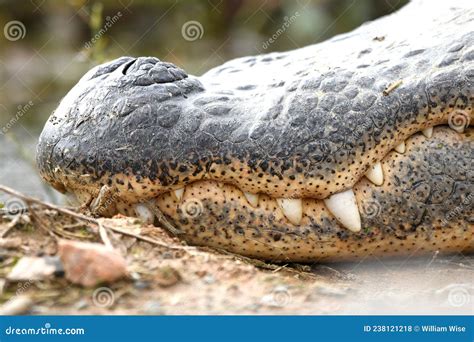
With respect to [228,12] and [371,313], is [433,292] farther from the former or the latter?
[228,12]

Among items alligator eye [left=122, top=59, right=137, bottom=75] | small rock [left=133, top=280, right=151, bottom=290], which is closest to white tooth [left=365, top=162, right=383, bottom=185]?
small rock [left=133, top=280, right=151, bottom=290]

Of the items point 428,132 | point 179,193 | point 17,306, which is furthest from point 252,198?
point 17,306

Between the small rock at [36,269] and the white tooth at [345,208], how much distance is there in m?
0.96

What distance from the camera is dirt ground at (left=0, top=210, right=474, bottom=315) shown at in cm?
238

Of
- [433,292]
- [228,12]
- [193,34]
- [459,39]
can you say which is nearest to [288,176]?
[433,292]

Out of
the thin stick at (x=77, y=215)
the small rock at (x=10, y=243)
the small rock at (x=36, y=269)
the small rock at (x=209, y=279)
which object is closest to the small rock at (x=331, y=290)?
the small rock at (x=209, y=279)

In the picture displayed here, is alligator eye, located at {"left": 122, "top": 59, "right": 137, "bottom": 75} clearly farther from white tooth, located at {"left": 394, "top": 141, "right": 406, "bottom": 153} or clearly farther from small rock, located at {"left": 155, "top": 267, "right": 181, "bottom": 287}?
white tooth, located at {"left": 394, "top": 141, "right": 406, "bottom": 153}

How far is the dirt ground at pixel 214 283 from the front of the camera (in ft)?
7.82

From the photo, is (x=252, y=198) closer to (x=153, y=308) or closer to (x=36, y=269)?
(x=153, y=308)

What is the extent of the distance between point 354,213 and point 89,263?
97 cm

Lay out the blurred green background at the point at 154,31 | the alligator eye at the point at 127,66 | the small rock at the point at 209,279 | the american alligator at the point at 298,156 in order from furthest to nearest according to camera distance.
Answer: the blurred green background at the point at 154,31 → the alligator eye at the point at 127,66 → the american alligator at the point at 298,156 → the small rock at the point at 209,279

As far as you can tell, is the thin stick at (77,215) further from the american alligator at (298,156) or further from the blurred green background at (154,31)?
the blurred green background at (154,31)

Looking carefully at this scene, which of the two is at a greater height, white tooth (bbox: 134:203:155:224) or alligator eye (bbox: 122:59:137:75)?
alligator eye (bbox: 122:59:137:75)

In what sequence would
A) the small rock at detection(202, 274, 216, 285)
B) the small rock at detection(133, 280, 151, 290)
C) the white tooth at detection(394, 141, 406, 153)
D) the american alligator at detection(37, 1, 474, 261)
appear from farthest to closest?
1. the white tooth at detection(394, 141, 406, 153)
2. the american alligator at detection(37, 1, 474, 261)
3. the small rock at detection(202, 274, 216, 285)
4. the small rock at detection(133, 280, 151, 290)
